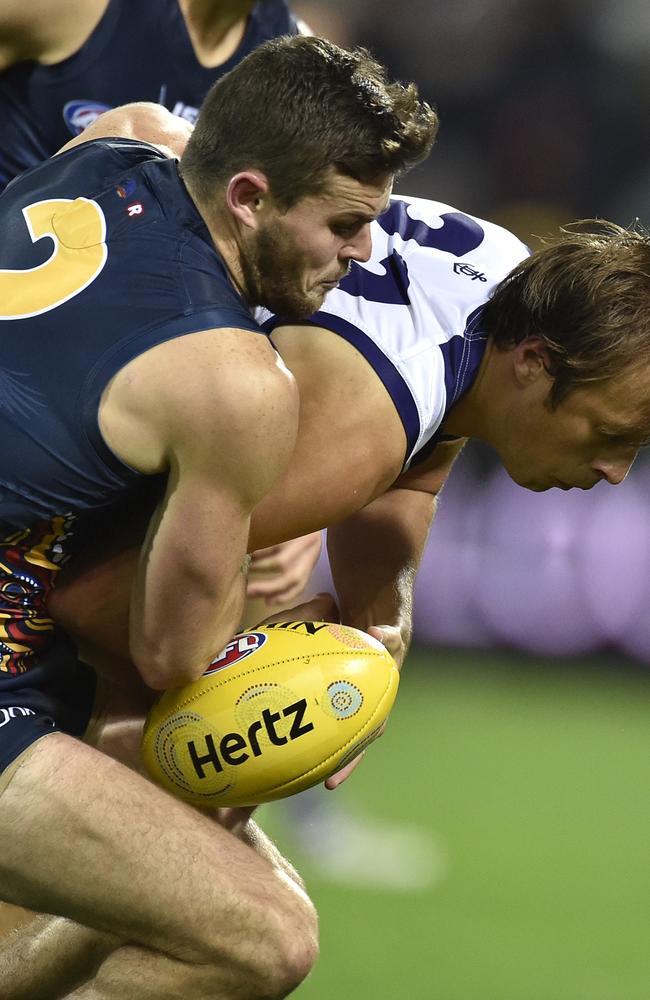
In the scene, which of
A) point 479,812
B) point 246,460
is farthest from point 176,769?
point 479,812

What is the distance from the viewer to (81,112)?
477cm

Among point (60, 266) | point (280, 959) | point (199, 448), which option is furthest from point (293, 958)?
point (60, 266)

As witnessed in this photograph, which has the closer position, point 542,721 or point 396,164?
point 396,164

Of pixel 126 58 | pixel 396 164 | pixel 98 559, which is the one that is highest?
pixel 396 164

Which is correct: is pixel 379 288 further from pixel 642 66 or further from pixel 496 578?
pixel 642 66

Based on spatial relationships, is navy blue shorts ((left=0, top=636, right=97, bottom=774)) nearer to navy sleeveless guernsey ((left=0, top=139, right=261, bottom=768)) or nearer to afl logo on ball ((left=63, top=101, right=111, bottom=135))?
navy sleeveless guernsey ((left=0, top=139, right=261, bottom=768))

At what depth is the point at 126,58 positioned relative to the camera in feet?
15.8

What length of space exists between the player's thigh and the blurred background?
1.55 metres

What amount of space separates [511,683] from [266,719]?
16.8 feet

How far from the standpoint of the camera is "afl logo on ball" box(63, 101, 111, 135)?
4.75 metres

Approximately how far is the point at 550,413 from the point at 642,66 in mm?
6342

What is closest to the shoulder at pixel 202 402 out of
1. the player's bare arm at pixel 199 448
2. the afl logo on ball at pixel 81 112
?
the player's bare arm at pixel 199 448

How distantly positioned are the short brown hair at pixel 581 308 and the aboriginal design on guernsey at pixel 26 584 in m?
1.29

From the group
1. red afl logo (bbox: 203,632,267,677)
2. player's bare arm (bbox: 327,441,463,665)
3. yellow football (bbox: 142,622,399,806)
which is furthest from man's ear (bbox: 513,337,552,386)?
red afl logo (bbox: 203,632,267,677)
